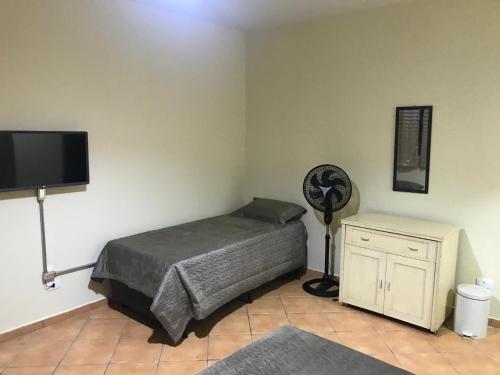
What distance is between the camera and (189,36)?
373cm

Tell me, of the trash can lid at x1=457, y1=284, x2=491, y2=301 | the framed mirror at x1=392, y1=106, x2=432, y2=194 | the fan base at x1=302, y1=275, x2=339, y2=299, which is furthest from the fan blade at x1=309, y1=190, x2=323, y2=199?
the trash can lid at x1=457, y1=284, x2=491, y2=301

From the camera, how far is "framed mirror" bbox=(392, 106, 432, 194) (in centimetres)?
324

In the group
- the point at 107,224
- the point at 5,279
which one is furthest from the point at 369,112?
the point at 5,279

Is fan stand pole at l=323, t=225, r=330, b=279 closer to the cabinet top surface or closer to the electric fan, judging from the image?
the electric fan

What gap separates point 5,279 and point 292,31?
3243 millimetres

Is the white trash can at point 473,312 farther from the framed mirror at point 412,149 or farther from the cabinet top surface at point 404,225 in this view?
the framed mirror at point 412,149

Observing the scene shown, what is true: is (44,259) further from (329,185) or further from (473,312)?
(473,312)

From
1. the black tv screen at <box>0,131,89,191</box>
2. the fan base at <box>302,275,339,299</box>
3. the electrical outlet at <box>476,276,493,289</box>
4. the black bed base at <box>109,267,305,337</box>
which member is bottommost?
the fan base at <box>302,275,339,299</box>

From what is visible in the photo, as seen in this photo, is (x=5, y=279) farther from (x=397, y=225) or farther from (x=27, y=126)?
(x=397, y=225)

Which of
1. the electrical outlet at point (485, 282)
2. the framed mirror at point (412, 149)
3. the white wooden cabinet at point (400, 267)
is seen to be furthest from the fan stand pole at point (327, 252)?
the electrical outlet at point (485, 282)

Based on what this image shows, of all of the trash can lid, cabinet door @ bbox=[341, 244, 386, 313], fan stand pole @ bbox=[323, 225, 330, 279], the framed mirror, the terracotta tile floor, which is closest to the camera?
the terracotta tile floor

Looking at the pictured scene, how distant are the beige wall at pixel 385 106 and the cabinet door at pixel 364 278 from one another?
1.82 feet

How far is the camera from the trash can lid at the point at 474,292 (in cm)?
283

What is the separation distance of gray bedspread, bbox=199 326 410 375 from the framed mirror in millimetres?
1920
